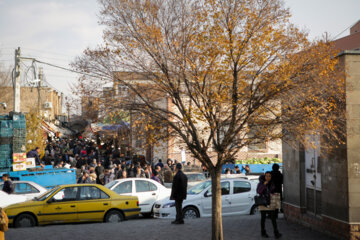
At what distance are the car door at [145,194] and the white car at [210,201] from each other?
0.81 metres

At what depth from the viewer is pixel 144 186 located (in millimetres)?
15820

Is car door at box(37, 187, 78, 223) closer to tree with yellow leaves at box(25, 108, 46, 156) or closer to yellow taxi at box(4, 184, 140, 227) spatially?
yellow taxi at box(4, 184, 140, 227)

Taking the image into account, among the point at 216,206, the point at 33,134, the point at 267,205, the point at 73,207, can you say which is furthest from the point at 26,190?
the point at 33,134

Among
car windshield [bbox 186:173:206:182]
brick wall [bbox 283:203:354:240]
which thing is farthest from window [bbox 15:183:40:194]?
brick wall [bbox 283:203:354:240]

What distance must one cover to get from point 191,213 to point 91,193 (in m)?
3.35

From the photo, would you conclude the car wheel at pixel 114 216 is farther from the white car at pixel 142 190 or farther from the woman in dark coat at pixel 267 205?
the woman in dark coat at pixel 267 205

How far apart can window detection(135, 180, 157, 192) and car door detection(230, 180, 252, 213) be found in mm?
2972

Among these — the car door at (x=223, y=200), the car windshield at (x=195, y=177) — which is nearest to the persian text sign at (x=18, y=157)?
the car windshield at (x=195, y=177)

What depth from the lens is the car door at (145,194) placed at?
612 inches

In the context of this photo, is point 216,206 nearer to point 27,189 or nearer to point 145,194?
point 145,194

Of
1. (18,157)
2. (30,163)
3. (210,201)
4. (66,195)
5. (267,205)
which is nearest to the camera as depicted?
(267,205)

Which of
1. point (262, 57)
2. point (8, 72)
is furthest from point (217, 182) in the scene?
point (8, 72)

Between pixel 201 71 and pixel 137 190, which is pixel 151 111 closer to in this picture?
pixel 201 71

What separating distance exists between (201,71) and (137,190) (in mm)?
A: 7724
